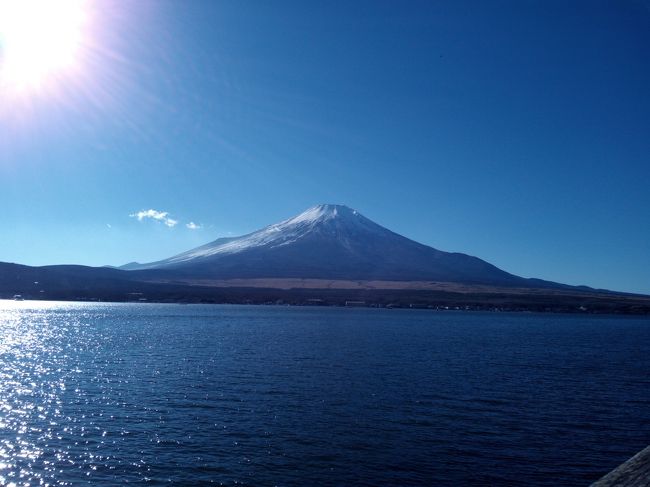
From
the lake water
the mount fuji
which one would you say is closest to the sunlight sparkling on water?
the lake water

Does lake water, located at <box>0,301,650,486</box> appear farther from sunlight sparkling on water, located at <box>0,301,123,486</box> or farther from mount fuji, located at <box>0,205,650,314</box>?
mount fuji, located at <box>0,205,650,314</box>

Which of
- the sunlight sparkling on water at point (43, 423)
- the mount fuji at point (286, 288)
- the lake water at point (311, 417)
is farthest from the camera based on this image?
the mount fuji at point (286, 288)

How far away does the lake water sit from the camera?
1391 centimetres

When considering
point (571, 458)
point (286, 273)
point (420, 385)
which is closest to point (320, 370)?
point (420, 385)

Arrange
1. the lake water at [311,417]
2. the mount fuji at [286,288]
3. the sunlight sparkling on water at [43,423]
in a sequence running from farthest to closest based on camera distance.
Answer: the mount fuji at [286,288], the lake water at [311,417], the sunlight sparkling on water at [43,423]

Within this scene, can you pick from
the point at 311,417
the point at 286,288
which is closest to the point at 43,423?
the point at 311,417

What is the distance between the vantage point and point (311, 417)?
62.0ft

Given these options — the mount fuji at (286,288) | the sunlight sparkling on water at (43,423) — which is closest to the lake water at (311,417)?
the sunlight sparkling on water at (43,423)

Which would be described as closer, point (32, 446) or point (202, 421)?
point (32, 446)

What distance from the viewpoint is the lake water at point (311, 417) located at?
1391 cm

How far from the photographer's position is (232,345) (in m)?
40.3

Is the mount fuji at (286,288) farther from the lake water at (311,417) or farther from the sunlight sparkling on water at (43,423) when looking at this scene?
the sunlight sparkling on water at (43,423)

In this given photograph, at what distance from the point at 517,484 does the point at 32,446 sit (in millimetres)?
12589

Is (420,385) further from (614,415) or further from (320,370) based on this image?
(614,415)
